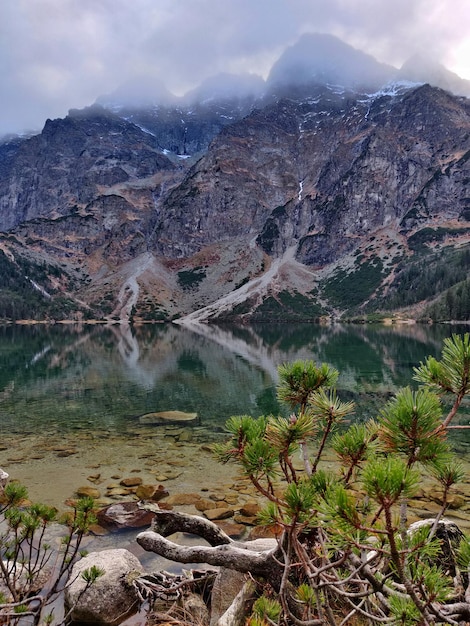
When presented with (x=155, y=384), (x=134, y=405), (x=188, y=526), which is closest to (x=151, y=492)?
(x=188, y=526)

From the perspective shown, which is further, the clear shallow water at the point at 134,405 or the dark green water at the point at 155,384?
the dark green water at the point at 155,384

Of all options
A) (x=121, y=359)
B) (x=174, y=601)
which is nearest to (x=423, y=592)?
(x=174, y=601)

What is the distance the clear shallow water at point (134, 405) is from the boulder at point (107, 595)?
17.7 feet

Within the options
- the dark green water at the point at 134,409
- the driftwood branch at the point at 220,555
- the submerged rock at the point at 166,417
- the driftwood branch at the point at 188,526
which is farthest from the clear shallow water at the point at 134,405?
the driftwood branch at the point at 220,555

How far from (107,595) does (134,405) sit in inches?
762

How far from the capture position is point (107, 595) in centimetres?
596

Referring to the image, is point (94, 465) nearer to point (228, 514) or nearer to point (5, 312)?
point (228, 514)

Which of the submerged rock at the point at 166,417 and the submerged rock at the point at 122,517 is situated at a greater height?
the submerged rock at the point at 122,517

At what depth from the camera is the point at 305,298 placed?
183500 mm

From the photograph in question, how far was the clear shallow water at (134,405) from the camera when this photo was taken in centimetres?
1354

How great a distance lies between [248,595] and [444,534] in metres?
2.62

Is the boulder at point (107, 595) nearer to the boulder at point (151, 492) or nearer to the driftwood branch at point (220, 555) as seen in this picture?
the driftwood branch at point (220, 555)

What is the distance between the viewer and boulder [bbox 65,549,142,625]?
579 cm

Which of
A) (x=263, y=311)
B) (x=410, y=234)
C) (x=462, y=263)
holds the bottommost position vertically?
(x=263, y=311)
